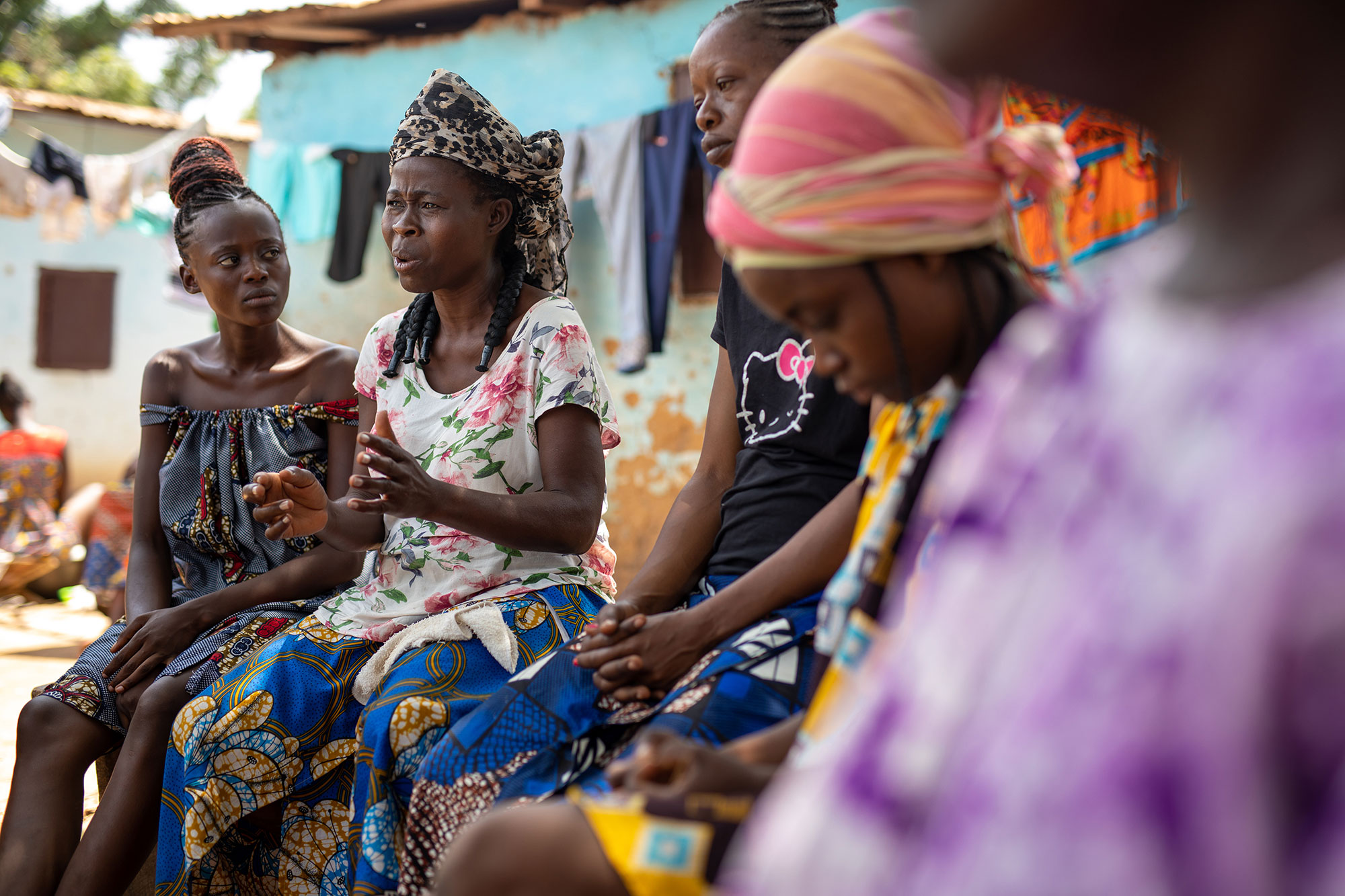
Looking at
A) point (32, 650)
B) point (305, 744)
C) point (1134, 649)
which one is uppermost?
point (1134, 649)

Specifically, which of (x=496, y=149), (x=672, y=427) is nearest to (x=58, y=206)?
A: (x=672, y=427)

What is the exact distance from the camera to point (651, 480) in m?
7.22

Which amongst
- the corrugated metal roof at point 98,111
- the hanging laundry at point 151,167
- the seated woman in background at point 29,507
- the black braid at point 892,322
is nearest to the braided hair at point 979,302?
the black braid at point 892,322

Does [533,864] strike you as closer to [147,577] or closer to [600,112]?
[147,577]

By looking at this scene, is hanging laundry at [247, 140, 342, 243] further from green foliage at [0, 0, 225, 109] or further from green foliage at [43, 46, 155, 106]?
green foliage at [43, 46, 155, 106]

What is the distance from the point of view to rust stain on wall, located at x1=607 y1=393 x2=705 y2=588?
278 inches

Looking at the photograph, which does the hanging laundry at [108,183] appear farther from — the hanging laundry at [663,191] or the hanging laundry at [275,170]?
the hanging laundry at [663,191]

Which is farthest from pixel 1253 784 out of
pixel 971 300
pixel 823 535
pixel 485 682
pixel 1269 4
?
pixel 485 682

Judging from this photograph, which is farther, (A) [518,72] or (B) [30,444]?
(B) [30,444]

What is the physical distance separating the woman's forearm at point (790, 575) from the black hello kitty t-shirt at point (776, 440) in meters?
0.21

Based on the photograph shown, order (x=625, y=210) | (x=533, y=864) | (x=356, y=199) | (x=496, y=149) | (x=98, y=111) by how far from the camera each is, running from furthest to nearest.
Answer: (x=98, y=111) → (x=356, y=199) → (x=625, y=210) → (x=496, y=149) → (x=533, y=864)

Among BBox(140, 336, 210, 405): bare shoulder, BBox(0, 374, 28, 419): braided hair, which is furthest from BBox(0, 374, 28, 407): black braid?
BBox(140, 336, 210, 405): bare shoulder

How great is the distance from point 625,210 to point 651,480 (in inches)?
68.2

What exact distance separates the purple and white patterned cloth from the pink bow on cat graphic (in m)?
1.31
